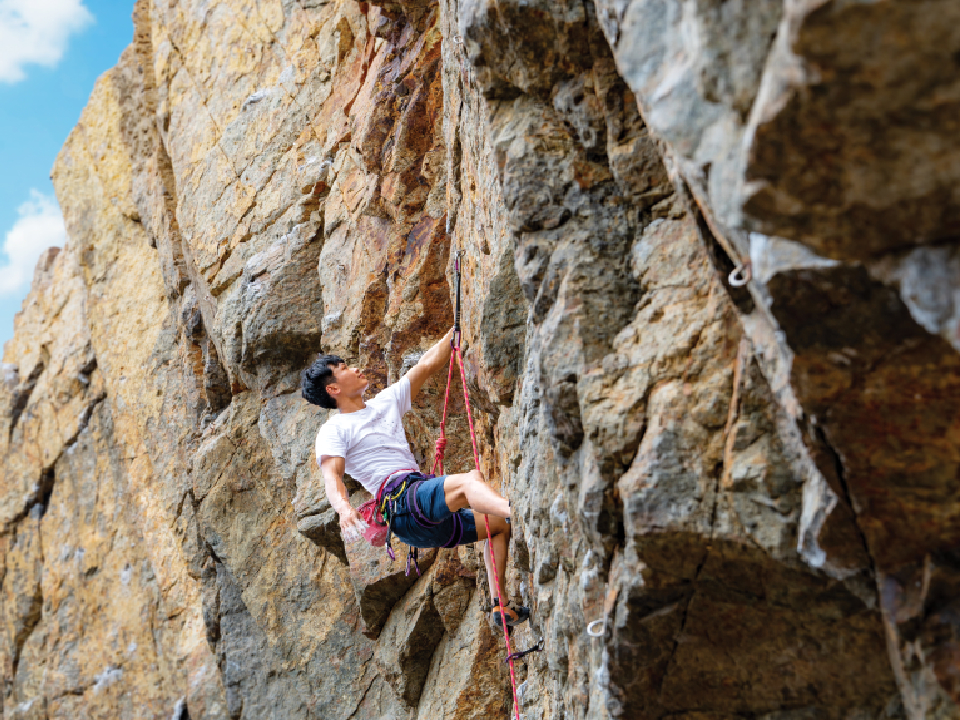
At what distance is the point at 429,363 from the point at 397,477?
105 cm

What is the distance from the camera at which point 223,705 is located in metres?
10.3

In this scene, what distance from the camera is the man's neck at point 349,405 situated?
6616 millimetres

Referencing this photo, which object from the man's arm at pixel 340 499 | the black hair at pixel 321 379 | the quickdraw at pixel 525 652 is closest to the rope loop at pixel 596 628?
the quickdraw at pixel 525 652

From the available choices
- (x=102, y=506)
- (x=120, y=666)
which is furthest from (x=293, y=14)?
(x=120, y=666)

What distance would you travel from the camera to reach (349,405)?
21.8 feet

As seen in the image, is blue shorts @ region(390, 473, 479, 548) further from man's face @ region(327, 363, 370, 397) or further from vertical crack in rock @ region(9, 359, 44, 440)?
vertical crack in rock @ region(9, 359, 44, 440)

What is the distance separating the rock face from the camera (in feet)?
7.89

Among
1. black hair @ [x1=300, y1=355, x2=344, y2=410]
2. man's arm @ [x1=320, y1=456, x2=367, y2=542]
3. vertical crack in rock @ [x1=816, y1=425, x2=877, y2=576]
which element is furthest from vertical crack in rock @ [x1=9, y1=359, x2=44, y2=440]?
vertical crack in rock @ [x1=816, y1=425, x2=877, y2=576]

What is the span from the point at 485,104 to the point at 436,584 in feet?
15.0

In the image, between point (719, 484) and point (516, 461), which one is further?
point (516, 461)

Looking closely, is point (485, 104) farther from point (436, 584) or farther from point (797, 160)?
point (436, 584)

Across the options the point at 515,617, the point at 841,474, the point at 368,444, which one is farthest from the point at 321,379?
the point at 841,474

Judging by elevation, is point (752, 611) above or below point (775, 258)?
below

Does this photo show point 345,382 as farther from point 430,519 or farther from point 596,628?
point 596,628
